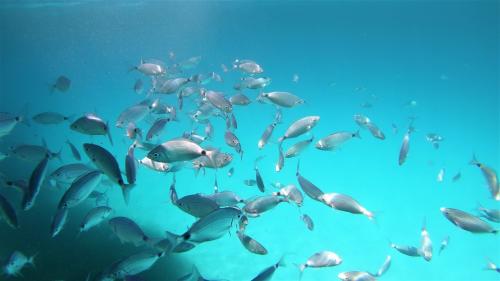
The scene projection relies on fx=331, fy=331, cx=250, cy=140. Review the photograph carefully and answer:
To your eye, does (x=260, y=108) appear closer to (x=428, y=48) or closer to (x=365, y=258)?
(x=428, y=48)

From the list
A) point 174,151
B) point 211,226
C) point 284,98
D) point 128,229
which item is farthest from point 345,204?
point 128,229

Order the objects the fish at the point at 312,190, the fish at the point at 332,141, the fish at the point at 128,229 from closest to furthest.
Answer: the fish at the point at 128,229
the fish at the point at 312,190
the fish at the point at 332,141

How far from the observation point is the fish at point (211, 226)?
295cm

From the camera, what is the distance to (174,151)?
3.44 metres

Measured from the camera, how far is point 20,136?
67.5 feet

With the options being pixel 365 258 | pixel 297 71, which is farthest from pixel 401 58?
pixel 365 258

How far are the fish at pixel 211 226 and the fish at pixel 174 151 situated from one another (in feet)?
2.47

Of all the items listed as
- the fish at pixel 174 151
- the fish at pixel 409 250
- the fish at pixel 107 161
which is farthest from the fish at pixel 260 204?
the fish at pixel 409 250

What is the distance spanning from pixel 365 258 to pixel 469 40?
20.9 metres

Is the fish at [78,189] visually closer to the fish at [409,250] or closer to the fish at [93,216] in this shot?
the fish at [93,216]

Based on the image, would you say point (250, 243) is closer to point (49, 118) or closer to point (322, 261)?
point (322, 261)

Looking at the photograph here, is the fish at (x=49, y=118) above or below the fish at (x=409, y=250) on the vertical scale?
above

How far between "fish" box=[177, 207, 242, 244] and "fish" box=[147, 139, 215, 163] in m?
0.75

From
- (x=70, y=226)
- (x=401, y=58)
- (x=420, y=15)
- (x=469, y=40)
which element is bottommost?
(x=70, y=226)
